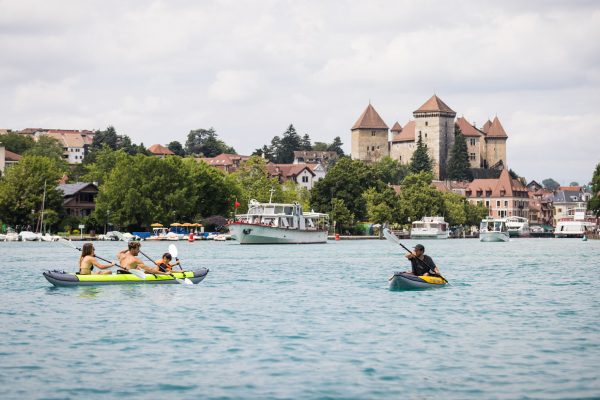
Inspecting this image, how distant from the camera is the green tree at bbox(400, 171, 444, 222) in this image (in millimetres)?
167875

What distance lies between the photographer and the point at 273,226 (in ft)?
370

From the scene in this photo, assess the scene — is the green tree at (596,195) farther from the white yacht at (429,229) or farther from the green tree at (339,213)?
the green tree at (339,213)

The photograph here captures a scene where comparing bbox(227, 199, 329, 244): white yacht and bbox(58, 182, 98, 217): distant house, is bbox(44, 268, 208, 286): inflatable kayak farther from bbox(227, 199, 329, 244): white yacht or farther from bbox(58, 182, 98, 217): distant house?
bbox(58, 182, 98, 217): distant house

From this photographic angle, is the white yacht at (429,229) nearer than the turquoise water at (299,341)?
No

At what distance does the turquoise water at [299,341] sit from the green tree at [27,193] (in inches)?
3325

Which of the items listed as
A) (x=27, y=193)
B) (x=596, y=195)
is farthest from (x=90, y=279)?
(x=596, y=195)

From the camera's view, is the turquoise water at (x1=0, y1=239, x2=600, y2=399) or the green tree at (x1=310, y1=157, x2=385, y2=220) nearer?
the turquoise water at (x1=0, y1=239, x2=600, y2=399)

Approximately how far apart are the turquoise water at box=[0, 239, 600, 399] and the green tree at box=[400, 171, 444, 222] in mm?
118720

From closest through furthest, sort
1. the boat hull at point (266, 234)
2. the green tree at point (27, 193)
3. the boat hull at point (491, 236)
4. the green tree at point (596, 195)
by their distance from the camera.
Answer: the boat hull at point (266, 234) < the green tree at point (27, 193) < the boat hull at point (491, 236) < the green tree at point (596, 195)

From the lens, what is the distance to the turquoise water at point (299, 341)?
21.8m

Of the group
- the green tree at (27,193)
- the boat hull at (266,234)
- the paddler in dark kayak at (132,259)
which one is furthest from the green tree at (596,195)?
the paddler in dark kayak at (132,259)

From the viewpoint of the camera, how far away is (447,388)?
70.5ft

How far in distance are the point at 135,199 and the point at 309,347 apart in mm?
104533

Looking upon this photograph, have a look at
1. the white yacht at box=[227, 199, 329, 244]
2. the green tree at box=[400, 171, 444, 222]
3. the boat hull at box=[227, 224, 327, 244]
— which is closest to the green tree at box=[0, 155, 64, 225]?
the white yacht at box=[227, 199, 329, 244]
